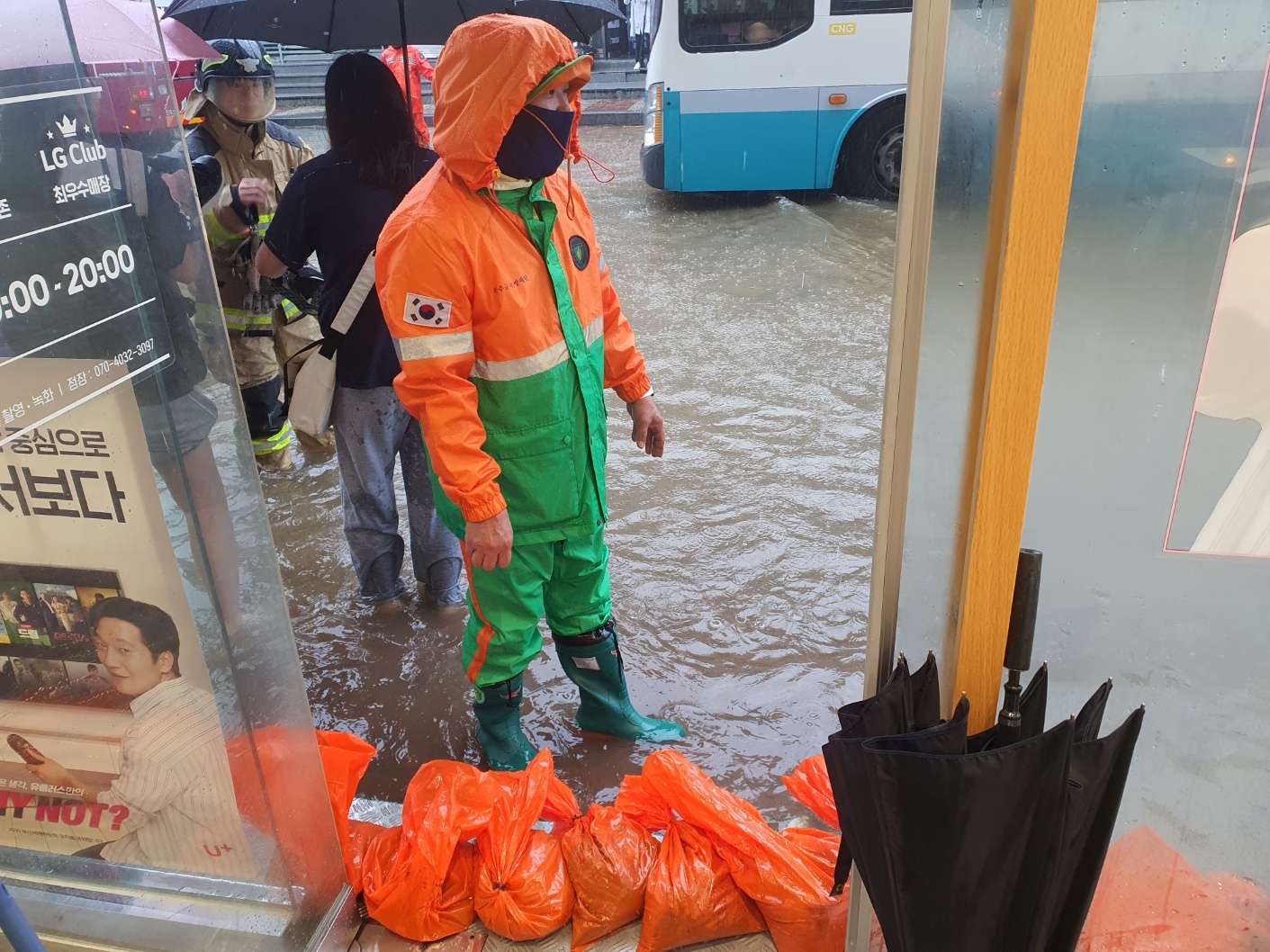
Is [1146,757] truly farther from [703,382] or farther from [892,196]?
[892,196]

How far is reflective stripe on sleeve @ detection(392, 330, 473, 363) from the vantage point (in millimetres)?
2014

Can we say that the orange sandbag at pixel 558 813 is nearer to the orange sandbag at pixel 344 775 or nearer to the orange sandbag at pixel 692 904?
the orange sandbag at pixel 692 904

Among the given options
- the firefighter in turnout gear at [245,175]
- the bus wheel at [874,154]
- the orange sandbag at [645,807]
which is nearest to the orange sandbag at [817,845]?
the orange sandbag at [645,807]

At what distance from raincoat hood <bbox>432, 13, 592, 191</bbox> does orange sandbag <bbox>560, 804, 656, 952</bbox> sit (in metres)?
1.40

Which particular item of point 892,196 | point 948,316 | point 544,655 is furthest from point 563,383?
point 892,196

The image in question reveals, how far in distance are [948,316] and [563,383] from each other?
44.1 inches

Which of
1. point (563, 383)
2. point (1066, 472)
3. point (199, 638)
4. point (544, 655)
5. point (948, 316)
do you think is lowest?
point (544, 655)

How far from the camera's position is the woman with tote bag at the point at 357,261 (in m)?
2.69

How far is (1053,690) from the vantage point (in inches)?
56.3

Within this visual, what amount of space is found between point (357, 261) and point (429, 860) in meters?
1.68

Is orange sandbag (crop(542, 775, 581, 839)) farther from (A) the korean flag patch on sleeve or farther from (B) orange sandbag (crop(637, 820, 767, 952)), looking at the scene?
(A) the korean flag patch on sleeve

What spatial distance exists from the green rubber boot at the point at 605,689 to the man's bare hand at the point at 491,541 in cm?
52

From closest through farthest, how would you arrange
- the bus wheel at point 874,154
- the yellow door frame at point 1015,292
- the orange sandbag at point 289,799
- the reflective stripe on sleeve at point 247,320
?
Result: 1. the yellow door frame at point 1015,292
2. the orange sandbag at point 289,799
3. the reflective stripe on sleeve at point 247,320
4. the bus wheel at point 874,154

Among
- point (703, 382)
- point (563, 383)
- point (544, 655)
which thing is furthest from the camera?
point (703, 382)
